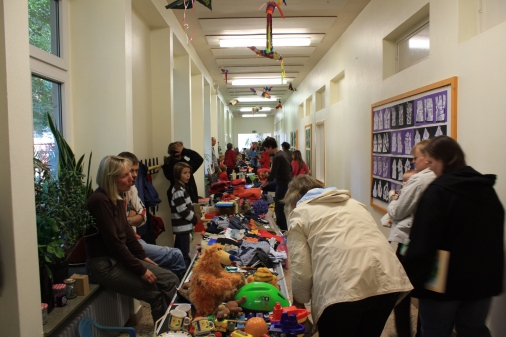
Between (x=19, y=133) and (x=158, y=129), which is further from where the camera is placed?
(x=158, y=129)

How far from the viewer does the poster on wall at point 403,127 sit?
128 inches

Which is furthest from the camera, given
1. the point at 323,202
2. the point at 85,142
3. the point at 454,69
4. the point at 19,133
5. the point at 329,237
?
the point at 85,142

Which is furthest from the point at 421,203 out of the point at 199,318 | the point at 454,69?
the point at 454,69

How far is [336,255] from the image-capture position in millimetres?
2014

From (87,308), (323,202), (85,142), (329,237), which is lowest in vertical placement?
(87,308)

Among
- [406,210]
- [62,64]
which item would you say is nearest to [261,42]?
[62,64]

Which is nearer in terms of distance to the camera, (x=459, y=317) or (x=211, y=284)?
(x=459, y=317)

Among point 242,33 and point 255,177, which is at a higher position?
point 242,33

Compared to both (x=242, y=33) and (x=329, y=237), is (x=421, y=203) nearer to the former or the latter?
(x=329, y=237)

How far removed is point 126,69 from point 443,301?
9.69 feet

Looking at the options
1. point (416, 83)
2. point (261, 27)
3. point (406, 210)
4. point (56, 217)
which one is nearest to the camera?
point (56, 217)

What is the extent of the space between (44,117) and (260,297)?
2.08 m

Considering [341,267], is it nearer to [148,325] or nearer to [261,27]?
[148,325]

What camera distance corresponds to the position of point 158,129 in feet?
18.1
